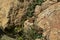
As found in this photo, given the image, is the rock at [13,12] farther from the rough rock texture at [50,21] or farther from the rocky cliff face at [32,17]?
the rough rock texture at [50,21]

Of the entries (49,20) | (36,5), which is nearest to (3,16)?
(36,5)

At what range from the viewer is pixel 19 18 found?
26.9 feet

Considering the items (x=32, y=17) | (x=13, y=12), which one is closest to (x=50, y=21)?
(x=32, y=17)

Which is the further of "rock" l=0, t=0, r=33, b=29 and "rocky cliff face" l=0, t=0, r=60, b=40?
"rock" l=0, t=0, r=33, b=29

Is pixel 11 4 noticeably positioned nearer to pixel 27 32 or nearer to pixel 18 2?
pixel 18 2

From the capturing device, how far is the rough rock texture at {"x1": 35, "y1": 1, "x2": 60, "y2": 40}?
6047 mm

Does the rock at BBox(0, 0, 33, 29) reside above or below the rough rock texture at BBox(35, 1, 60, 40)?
below

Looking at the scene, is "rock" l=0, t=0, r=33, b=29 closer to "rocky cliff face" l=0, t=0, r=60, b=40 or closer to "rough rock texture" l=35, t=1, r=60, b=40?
"rocky cliff face" l=0, t=0, r=60, b=40

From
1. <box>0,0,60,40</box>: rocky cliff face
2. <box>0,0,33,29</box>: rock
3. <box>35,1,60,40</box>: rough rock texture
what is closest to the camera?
<box>35,1,60,40</box>: rough rock texture

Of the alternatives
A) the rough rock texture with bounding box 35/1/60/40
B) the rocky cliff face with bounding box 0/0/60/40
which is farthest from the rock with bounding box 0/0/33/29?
the rough rock texture with bounding box 35/1/60/40

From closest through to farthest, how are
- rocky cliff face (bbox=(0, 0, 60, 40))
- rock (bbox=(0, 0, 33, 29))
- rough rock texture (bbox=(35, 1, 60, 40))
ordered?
Answer: rough rock texture (bbox=(35, 1, 60, 40)) < rocky cliff face (bbox=(0, 0, 60, 40)) < rock (bbox=(0, 0, 33, 29))

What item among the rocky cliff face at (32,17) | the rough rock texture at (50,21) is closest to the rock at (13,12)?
the rocky cliff face at (32,17)

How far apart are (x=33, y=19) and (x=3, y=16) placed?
A: 1.51 meters

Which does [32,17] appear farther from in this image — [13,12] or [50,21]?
[50,21]
